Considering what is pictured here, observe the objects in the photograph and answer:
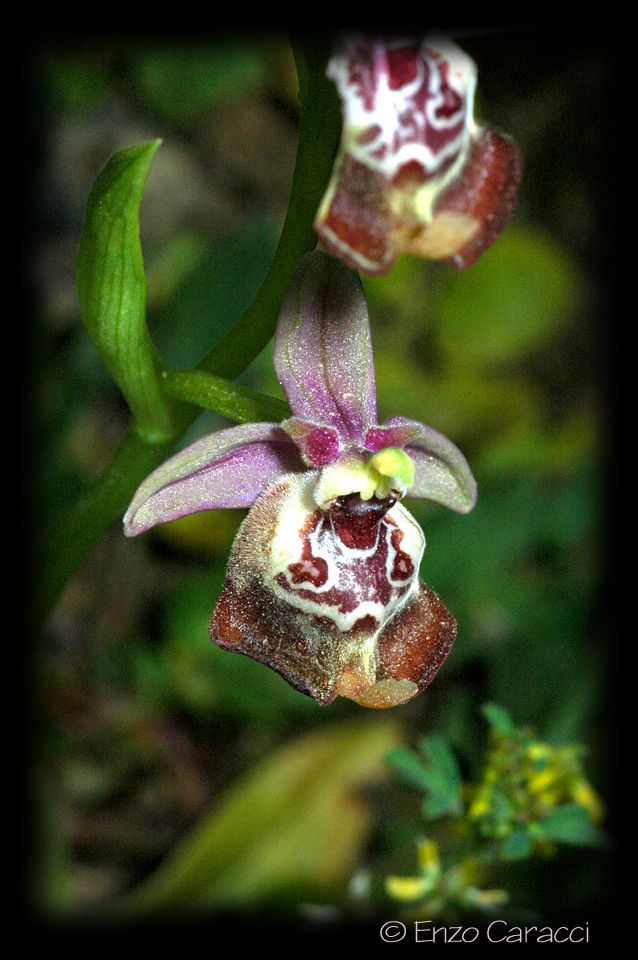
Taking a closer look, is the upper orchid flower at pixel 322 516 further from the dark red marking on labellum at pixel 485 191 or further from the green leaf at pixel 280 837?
the green leaf at pixel 280 837

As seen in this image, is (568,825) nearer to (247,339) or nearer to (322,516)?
(322,516)

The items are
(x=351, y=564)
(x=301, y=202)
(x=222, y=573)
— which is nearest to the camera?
(x=301, y=202)

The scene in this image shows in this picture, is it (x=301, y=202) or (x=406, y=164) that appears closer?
(x=406, y=164)

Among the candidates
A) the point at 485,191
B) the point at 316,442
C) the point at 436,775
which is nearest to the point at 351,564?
the point at 316,442

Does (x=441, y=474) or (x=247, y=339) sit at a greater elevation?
(x=247, y=339)

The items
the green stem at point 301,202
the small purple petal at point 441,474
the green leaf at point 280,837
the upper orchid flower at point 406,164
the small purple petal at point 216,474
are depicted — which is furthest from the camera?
the green leaf at point 280,837

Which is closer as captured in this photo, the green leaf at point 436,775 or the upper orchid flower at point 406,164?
the upper orchid flower at point 406,164

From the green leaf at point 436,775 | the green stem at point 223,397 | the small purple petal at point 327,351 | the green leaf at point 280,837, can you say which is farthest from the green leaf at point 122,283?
the green leaf at point 280,837
